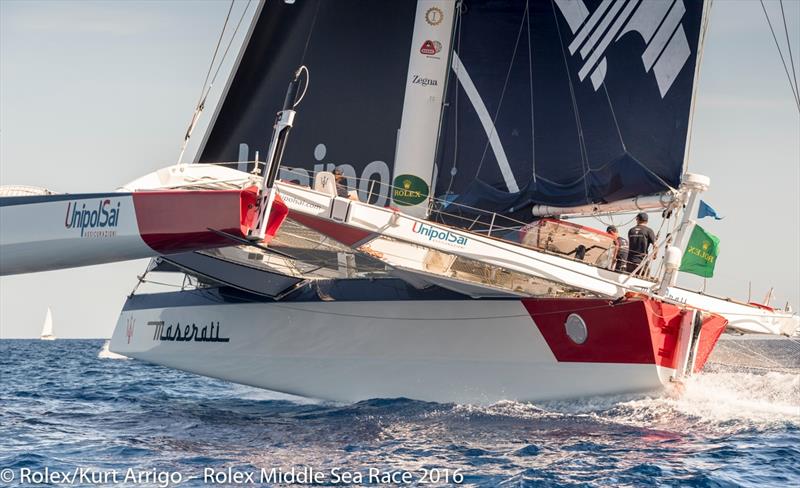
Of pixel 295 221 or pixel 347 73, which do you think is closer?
pixel 295 221

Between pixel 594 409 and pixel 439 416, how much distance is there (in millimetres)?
1471

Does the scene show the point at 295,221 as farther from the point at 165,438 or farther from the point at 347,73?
the point at 347,73

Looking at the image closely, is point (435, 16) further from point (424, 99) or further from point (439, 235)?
point (439, 235)

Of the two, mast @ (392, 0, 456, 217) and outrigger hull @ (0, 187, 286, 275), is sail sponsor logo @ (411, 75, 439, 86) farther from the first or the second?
outrigger hull @ (0, 187, 286, 275)

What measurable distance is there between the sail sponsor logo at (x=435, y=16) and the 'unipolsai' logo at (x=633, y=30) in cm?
152

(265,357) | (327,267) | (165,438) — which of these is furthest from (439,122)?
(165,438)

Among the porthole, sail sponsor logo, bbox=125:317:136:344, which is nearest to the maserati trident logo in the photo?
the porthole

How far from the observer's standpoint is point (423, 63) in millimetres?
12586

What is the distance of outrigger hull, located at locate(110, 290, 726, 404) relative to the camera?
9.73 m

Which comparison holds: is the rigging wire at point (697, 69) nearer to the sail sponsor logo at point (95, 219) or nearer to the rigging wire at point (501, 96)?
the rigging wire at point (501, 96)

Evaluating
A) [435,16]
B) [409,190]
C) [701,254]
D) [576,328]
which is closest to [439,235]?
[576,328]

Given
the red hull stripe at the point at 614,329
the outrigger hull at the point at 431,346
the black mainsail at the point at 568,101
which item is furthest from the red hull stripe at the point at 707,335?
the black mainsail at the point at 568,101

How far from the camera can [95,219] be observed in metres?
7.82

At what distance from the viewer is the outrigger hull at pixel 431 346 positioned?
9.73 metres
